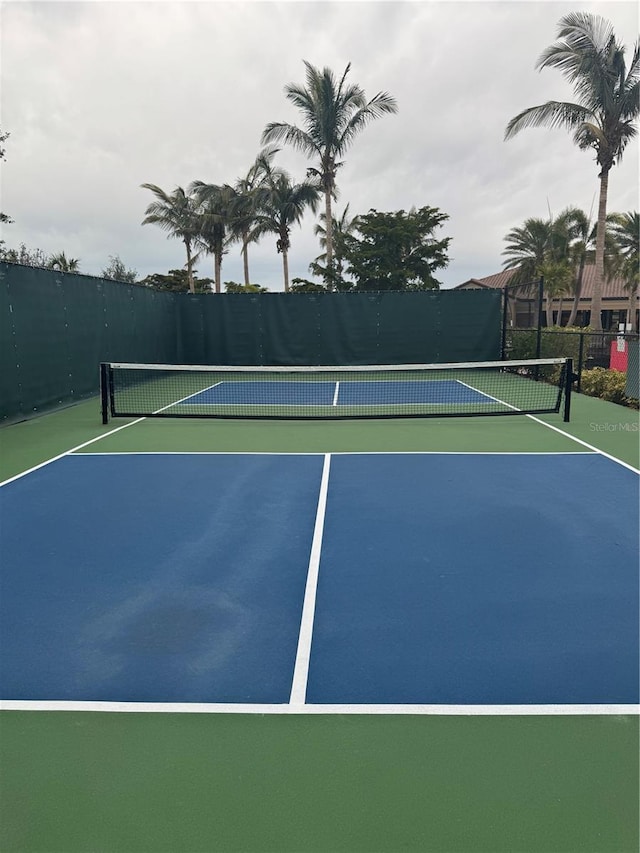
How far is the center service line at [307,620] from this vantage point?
10.5ft

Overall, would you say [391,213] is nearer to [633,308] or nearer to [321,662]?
[633,308]

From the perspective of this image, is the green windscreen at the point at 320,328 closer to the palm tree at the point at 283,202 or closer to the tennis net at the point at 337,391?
the tennis net at the point at 337,391

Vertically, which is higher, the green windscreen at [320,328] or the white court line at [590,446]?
the green windscreen at [320,328]

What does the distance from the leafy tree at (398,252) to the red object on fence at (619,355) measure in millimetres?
16200

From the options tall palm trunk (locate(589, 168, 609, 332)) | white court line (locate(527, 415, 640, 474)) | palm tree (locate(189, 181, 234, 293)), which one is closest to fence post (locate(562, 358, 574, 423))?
white court line (locate(527, 415, 640, 474))

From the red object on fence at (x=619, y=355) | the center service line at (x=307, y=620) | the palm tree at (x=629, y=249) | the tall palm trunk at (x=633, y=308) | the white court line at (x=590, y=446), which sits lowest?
the center service line at (x=307, y=620)

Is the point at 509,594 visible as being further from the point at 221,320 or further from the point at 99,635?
the point at 221,320

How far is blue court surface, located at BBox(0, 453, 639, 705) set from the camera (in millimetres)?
3291

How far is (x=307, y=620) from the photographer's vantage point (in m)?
3.92

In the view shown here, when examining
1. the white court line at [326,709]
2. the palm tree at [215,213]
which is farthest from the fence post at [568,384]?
the palm tree at [215,213]

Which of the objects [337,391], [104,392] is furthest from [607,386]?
[104,392]

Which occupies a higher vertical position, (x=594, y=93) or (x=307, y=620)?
(x=594, y=93)

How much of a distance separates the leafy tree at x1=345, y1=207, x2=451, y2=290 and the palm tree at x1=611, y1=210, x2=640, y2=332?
1617 centimetres

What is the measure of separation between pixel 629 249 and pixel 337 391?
117ft
